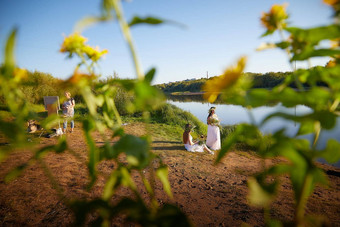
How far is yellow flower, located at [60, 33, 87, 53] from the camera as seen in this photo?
25.5 inches

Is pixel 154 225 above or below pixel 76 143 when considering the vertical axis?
above

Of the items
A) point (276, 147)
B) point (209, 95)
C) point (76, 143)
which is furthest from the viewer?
point (76, 143)

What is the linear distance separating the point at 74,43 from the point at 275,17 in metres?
0.82

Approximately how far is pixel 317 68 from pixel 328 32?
0.23m

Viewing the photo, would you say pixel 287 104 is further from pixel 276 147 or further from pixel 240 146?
pixel 240 146

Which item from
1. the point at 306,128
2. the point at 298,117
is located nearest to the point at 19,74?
→ the point at 298,117

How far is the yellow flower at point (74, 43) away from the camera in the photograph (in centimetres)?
65

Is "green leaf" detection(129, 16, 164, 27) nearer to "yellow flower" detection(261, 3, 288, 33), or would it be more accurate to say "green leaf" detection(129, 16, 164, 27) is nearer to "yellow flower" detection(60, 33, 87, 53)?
"yellow flower" detection(60, 33, 87, 53)

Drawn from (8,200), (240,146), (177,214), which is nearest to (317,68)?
(177,214)

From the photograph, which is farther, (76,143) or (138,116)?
(138,116)

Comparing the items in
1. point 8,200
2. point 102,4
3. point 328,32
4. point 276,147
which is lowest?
point 8,200

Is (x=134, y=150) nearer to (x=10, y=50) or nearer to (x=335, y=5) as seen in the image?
(x=10, y=50)

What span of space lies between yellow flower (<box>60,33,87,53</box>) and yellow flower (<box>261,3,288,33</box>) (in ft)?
2.52

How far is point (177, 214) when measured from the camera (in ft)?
1.53
